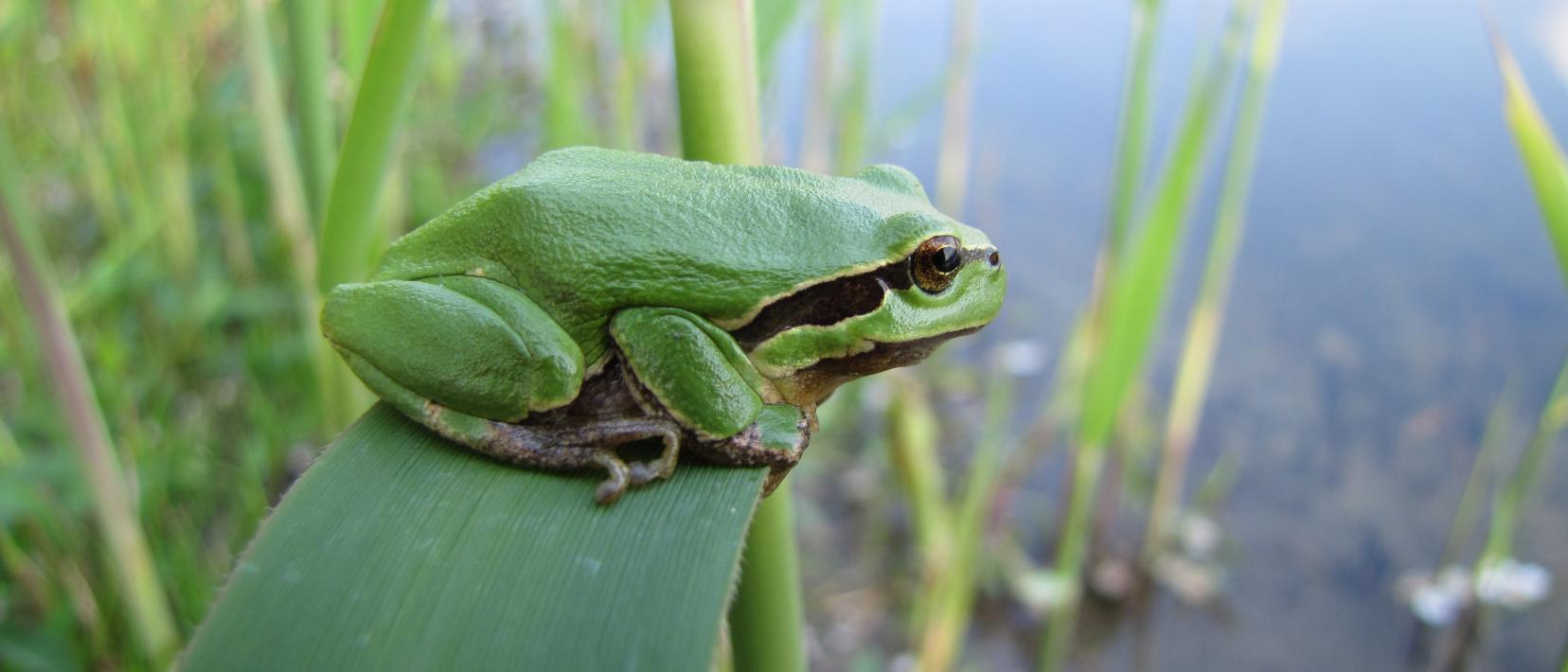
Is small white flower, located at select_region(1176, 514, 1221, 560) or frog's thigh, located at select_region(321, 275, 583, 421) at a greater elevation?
frog's thigh, located at select_region(321, 275, 583, 421)

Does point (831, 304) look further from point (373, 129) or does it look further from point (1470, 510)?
point (1470, 510)

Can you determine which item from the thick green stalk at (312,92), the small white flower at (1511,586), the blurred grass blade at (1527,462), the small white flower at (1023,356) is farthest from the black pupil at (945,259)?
the small white flower at (1023,356)

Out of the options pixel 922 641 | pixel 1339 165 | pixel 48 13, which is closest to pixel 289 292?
pixel 48 13

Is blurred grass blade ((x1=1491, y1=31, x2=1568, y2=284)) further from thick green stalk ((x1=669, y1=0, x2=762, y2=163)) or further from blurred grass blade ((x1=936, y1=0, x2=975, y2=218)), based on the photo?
blurred grass blade ((x1=936, y1=0, x2=975, y2=218))

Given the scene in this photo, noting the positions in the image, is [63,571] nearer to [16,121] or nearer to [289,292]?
[289,292]

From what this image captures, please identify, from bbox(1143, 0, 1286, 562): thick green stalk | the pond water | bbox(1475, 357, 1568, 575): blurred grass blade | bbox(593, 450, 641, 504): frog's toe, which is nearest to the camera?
bbox(593, 450, 641, 504): frog's toe

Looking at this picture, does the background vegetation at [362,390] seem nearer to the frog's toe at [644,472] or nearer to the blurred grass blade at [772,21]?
the blurred grass blade at [772,21]

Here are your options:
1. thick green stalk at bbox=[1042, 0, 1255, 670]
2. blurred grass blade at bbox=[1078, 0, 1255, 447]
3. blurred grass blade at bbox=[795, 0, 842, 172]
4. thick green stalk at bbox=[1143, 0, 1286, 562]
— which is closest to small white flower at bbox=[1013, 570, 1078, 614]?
thick green stalk at bbox=[1143, 0, 1286, 562]
